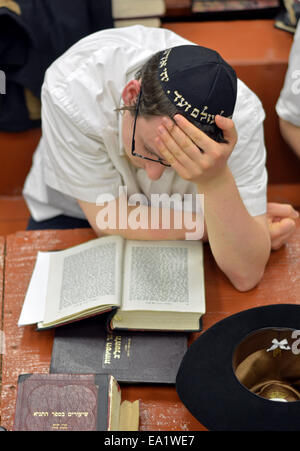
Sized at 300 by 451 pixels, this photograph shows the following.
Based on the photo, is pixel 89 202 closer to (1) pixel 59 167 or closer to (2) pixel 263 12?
(1) pixel 59 167

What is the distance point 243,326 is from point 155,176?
1.40ft

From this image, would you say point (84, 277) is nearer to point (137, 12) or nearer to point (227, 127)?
point (227, 127)

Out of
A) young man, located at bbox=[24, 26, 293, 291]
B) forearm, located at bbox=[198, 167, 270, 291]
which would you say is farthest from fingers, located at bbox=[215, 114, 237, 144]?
forearm, located at bbox=[198, 167, 270, 291]

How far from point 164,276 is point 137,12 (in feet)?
3.88

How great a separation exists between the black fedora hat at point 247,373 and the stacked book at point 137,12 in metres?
1.35

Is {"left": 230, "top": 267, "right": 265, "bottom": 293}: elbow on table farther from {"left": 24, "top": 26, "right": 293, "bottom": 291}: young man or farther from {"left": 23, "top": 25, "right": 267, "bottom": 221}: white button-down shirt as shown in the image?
{"left": 23, "top": 25, "right": 267, "bottom": 221}: white button-down shirt

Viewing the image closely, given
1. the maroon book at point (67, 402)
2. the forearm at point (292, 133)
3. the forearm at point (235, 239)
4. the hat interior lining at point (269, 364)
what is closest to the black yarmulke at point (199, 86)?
the forearm at point (235, 239)

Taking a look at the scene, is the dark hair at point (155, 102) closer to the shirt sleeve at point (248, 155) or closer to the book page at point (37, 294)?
the shirt sleeve at point (248, 155)

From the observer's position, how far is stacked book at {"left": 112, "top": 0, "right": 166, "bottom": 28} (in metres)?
2.04

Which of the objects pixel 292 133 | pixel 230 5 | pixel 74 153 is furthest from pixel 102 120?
pixel 230 5

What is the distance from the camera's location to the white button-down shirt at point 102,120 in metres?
1.44

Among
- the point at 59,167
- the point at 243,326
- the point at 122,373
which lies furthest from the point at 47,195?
the point at 243,326

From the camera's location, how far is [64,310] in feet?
4.22

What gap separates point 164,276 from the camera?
4.41 ft
